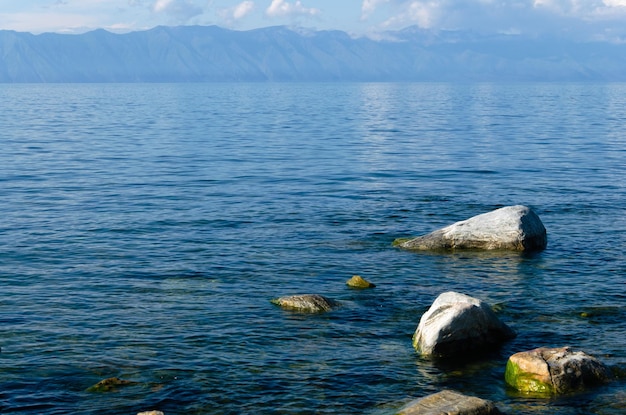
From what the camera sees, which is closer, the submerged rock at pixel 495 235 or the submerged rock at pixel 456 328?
the submerged rock at pixel 456 328

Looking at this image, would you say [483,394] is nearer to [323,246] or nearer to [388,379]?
[388,379]

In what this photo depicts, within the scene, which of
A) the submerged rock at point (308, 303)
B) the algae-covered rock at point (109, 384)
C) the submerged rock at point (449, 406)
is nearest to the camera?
the submerged rock at point (449, 406)

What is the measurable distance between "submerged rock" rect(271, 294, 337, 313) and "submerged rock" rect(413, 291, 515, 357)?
2.78 metres

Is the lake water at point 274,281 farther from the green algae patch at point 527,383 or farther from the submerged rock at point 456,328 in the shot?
the submerged rock at point 456,328

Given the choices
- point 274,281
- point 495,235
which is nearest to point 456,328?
point 274,281

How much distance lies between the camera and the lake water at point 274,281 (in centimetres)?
1432

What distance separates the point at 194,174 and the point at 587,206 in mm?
21569

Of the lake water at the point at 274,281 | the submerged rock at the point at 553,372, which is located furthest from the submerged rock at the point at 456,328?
the submerged rock at the point at 553,372

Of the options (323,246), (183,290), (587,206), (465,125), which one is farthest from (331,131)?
(183,290)

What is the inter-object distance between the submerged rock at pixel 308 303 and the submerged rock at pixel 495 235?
23.7ft

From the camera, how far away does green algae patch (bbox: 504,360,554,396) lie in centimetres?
1395

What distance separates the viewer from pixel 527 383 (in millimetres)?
14016

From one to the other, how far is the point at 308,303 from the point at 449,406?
268 inches

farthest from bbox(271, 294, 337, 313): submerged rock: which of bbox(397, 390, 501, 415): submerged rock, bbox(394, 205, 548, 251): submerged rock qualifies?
bbox(394, 205, 548, 251): submerged rock
